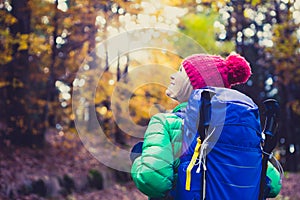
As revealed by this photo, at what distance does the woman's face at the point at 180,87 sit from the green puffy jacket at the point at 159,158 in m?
0.26

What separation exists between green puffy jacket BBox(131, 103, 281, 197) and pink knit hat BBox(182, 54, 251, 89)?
0.33m

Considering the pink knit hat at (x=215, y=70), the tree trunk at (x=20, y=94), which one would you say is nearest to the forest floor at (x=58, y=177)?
the tree trunk at (x=20, y=94)

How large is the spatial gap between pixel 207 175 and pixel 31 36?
978 cm

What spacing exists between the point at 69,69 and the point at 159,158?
12366mm

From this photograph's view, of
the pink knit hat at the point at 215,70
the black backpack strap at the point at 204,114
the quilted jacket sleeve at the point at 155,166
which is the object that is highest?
the pink knit hat at the point at 215,70

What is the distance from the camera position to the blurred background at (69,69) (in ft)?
37.5

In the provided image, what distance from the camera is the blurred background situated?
11.4 metres

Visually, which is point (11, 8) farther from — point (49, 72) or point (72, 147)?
point (72, 147)

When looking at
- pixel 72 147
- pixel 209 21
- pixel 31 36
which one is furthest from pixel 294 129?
pixel 31 36

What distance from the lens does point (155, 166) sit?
2426 mm

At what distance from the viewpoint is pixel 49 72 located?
13.8m

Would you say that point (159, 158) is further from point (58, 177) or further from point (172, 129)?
point (58, 177)

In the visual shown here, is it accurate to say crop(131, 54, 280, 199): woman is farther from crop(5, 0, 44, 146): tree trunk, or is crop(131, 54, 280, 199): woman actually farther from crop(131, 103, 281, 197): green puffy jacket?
crop(5, 0, 44, 146): tree trunk

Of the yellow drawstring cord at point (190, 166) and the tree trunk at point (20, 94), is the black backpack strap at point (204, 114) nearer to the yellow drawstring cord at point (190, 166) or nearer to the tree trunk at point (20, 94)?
the yellow drawstring cord at point (190, 166)
